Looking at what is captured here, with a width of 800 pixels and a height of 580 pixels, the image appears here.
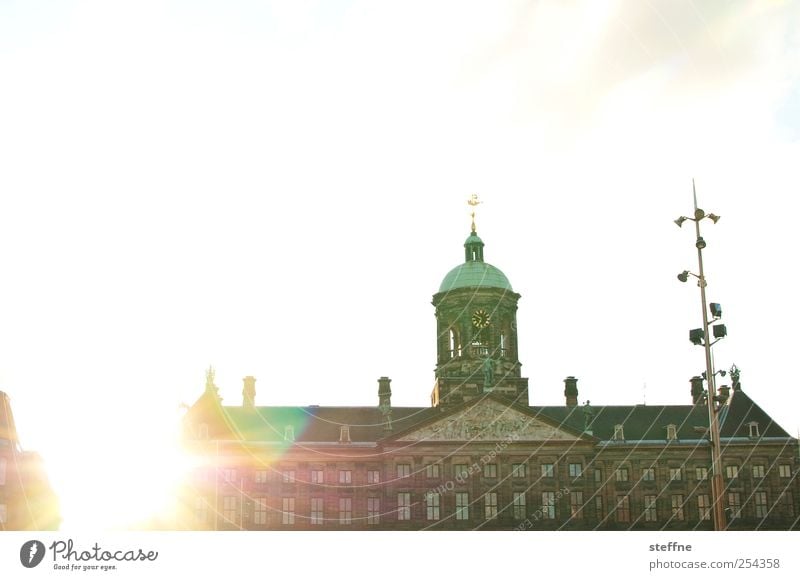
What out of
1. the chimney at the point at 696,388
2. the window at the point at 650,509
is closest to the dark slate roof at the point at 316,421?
the window at the point at 650,509

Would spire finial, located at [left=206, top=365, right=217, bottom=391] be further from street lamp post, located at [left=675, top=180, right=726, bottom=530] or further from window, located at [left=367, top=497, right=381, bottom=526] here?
street lamp post, located at [left=675, top=180, right=726, bottom=530]

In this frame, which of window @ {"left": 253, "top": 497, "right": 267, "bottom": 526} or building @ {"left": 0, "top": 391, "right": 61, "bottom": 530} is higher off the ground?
building @ {"left": 0, "top": 391, "right": 61, "bottom": 530}

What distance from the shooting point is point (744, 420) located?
58844mm

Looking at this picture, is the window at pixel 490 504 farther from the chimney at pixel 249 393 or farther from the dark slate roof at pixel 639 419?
the chimney at pixel 249 393

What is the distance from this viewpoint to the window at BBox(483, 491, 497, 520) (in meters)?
54.5

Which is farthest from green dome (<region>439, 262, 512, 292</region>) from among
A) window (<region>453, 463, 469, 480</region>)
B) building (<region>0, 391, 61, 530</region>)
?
building (<region>0, 391, 61, 530</region>)

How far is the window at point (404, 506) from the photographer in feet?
180

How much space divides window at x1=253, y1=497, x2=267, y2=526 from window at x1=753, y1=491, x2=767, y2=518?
1194 inches

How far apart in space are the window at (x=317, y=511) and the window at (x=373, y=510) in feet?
9.12

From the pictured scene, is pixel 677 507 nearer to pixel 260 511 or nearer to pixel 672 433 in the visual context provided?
pixel 672 433

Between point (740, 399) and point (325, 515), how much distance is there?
28.2 metres

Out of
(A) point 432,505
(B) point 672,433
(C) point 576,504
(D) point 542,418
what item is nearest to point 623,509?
(C) point 576,504

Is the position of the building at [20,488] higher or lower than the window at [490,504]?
higher
